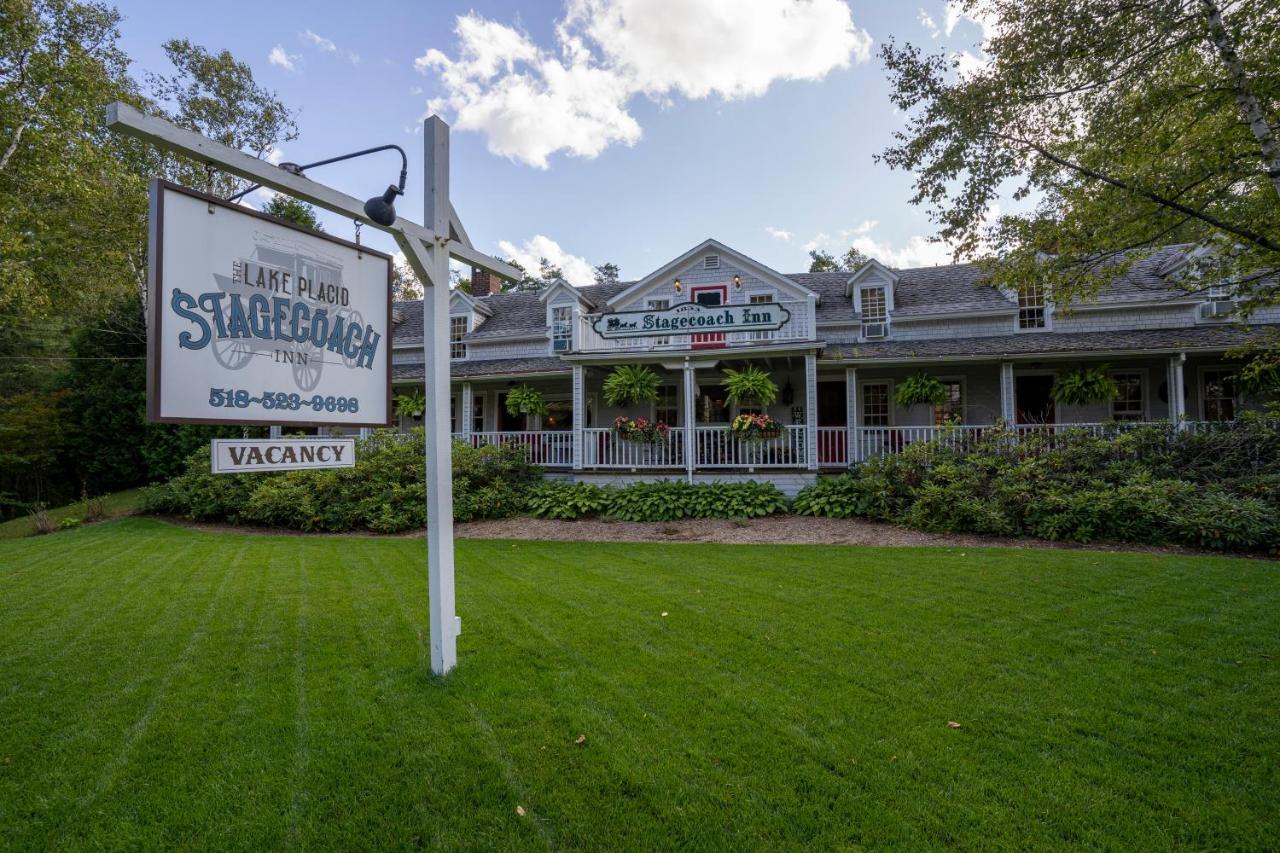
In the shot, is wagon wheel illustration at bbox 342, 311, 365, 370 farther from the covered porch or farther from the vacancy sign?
the covered porch

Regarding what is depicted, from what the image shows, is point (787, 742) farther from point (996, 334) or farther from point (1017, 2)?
point (996, 334)

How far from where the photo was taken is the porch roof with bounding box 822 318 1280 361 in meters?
12.2

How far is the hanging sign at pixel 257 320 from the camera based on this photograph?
2711 mm

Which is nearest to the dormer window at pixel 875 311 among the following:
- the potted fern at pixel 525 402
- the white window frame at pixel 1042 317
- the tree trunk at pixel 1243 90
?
the white window frame at pixel 1042 317

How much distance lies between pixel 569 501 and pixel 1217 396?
54.4 ft

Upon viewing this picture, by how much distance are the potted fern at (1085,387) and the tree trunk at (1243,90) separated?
7383 mm

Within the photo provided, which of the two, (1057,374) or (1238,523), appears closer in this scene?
(1238,523)

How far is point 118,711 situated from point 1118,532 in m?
11.6

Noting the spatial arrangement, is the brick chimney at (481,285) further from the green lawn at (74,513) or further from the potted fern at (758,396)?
the potted fern at (758,396)

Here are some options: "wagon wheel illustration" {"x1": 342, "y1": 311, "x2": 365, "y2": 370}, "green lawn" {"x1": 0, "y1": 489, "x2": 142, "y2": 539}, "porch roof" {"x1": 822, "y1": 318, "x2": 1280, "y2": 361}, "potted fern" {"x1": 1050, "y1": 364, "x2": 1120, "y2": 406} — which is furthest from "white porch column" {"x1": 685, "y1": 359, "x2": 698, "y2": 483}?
"green lawn" {"x1": 0, "y1": 489, "x2": 142, "y2": 539}

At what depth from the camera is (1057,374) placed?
13445mm

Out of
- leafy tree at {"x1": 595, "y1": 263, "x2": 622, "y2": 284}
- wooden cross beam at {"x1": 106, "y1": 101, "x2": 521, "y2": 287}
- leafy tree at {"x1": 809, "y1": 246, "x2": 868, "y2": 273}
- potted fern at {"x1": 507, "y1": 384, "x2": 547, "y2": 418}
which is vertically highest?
leafy tree at {"x1": 595, "y1": 263, "x2": 622, "y2": 284}

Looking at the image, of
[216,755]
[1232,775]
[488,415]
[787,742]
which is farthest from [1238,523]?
[488,415]

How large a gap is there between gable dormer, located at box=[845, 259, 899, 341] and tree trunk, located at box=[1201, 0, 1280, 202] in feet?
32.4
